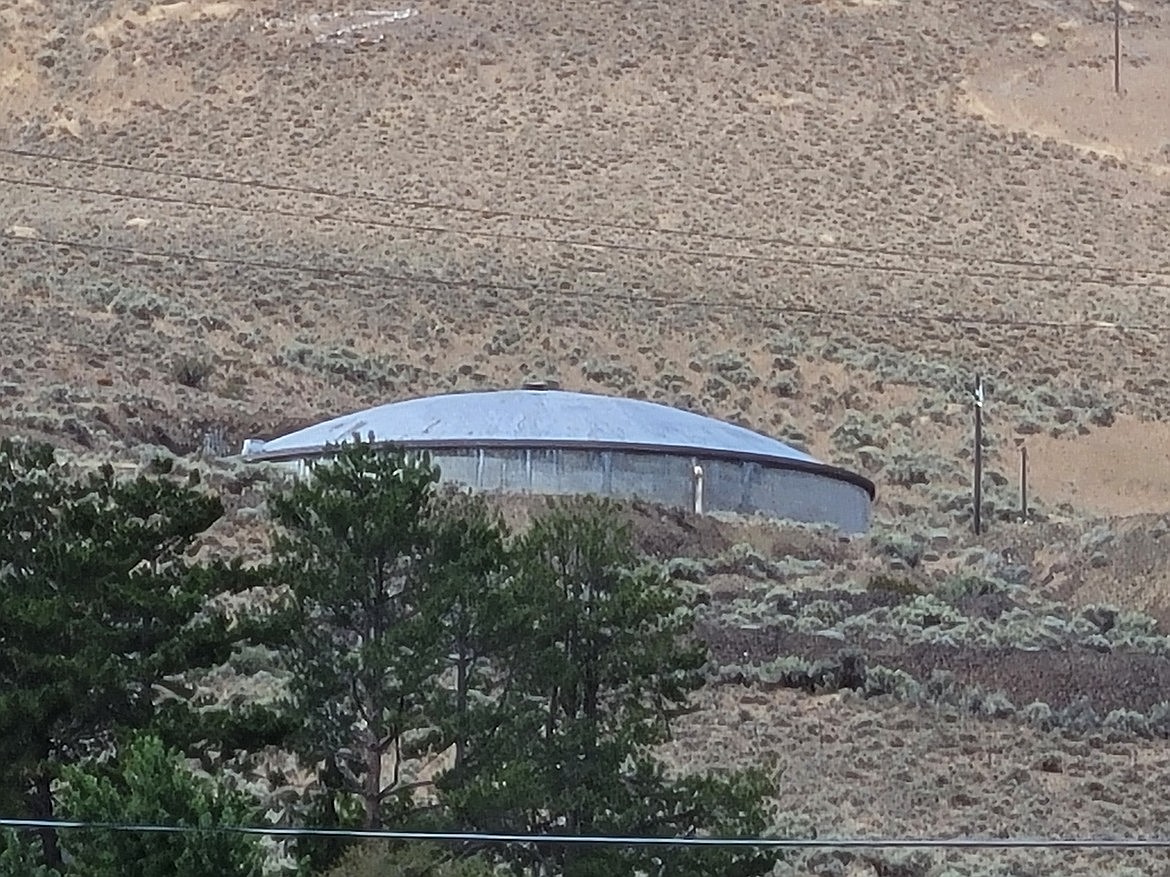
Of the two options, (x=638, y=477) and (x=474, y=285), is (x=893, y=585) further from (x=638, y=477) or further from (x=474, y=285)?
(x=474, y=285)

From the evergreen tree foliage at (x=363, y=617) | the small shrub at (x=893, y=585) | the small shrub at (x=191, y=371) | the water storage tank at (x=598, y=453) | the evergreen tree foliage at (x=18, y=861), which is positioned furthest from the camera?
the small shrub at (x=191, y=371)

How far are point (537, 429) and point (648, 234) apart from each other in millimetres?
32196

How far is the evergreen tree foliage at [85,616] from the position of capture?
14289mm

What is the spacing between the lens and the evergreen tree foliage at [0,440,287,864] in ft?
46.9

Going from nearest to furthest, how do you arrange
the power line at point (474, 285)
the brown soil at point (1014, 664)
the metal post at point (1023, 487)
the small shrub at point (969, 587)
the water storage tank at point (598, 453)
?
the brown soil at point (1014, 664) < the small shrub at point (969, 587) < the water storage tank at point (598, 453) < the metal post at point (1023, 487) < the power line at point (474, 285)

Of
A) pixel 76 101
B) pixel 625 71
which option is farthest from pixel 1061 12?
pixel 76 101

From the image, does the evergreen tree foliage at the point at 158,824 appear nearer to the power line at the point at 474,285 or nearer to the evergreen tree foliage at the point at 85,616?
the evergreen tree foliage at the point at 85,616

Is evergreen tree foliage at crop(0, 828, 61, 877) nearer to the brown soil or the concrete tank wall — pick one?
the brown soil

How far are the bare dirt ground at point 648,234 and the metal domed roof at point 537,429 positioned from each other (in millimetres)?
2621

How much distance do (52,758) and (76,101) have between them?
67.3 metres

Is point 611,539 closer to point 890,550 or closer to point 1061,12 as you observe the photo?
point 890,550

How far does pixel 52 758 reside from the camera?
14.6 metres

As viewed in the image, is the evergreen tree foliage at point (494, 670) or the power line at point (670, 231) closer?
the evergreen tree foliage at point (494, 670)

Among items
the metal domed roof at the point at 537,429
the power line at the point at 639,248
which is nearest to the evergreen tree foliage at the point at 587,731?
the metal domed roof at the point at 537,429
